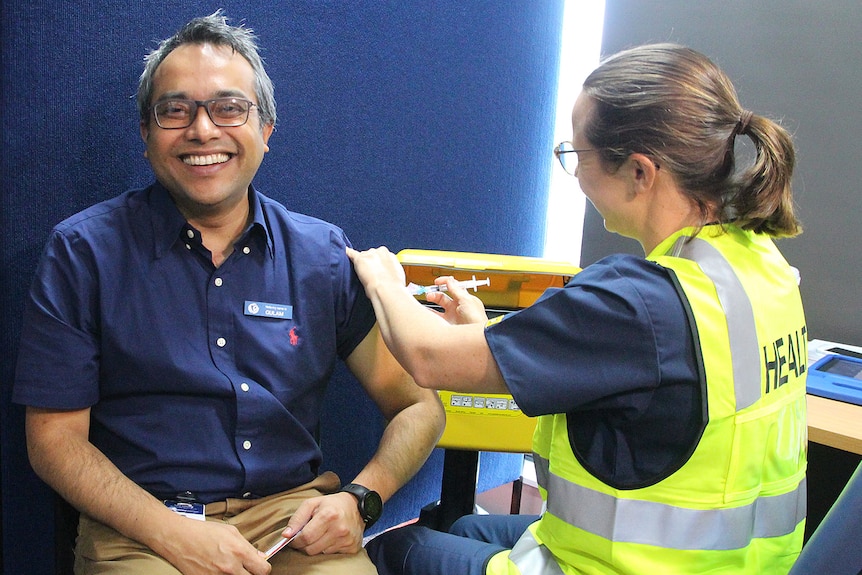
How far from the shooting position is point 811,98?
2.09 meters

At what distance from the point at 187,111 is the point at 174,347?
0.49 metres

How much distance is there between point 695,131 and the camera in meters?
1.03

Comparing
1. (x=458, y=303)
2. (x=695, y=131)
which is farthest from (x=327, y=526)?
(x=695, y=131)

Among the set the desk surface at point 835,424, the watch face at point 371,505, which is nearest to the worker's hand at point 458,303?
the watch face at point 371,505

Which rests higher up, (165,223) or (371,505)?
(165,223)

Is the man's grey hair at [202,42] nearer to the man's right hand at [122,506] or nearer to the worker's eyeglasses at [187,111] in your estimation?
the worker's eyeglasses at [187,111]

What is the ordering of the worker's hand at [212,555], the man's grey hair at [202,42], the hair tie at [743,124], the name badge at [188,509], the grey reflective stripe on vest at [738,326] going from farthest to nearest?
the man's grey hair at [202,42]
the name badge at [188,509]
the worker's hand at [212,555]
the hair tie at [743,124]
the grey reflective stripe on vest at [738,326]

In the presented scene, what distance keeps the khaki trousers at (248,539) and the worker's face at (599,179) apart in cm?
85

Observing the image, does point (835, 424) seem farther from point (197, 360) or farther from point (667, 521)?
point (197, 360)

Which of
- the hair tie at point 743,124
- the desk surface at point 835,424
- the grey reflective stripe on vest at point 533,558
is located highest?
the hair tie at point 743,124

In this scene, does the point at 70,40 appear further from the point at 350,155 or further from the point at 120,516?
the point at 120,516

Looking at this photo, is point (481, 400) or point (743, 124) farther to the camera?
point (481, 400)

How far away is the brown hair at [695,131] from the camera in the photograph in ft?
3.39

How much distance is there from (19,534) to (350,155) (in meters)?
1.32
